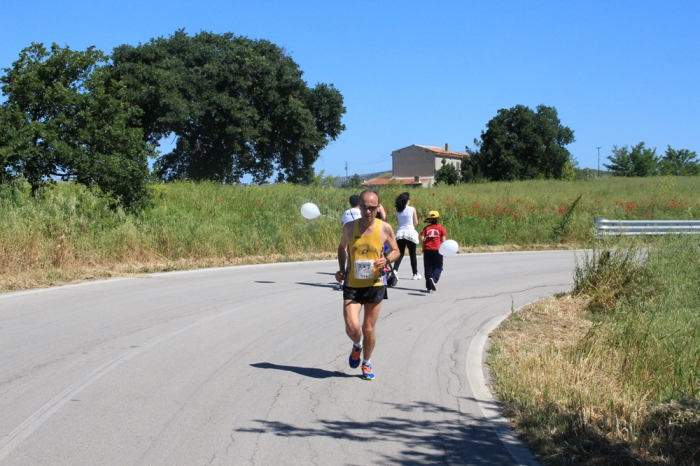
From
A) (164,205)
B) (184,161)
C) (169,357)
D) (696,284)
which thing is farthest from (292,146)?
(169,357)

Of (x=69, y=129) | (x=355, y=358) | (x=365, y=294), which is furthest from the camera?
(x=69, y=129)

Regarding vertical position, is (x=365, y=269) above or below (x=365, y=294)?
above

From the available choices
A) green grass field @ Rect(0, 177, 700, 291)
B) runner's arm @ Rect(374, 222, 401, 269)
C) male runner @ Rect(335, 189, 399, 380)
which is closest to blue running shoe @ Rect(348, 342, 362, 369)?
male runner @ Rect(335, 189, 399, 380)

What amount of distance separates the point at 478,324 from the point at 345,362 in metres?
3.06

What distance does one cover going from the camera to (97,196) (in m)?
17.6

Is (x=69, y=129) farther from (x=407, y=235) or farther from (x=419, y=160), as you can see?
(x=419, y=160)

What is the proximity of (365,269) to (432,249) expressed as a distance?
5.87m

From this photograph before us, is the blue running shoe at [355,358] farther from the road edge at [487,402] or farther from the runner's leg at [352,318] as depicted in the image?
the road edge at [487,402]

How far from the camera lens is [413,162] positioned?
101438 mm

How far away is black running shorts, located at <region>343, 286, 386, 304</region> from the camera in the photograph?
682 centimetres

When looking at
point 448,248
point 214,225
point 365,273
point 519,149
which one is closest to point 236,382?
point 365,273

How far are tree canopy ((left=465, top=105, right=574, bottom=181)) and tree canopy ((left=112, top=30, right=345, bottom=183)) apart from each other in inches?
1201

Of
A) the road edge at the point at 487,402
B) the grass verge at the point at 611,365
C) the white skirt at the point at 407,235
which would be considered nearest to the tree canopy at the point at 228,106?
the white skirt at the point at 407,235

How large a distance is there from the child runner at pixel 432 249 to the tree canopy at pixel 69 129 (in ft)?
28.5
